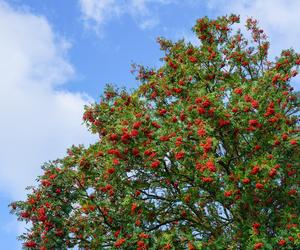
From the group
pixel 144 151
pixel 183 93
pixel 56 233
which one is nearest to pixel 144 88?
pixel 183 93

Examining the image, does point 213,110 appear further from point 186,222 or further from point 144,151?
point 186,222

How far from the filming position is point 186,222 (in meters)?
18.9

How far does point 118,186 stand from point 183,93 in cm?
465

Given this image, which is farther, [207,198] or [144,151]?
[207,198]

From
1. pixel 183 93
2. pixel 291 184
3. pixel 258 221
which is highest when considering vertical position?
pixel 183 93

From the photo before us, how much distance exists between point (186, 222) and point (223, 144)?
3342 millimetres

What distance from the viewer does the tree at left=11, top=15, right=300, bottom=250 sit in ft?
53.4

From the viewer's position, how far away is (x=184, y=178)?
1830cm

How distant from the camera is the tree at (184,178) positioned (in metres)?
16.3

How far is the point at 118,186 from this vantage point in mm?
18172

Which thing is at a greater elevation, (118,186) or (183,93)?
(183,93)

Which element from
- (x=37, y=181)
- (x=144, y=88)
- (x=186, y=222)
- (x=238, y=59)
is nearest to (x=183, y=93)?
(x=144, y=88)

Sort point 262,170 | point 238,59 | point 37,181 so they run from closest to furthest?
1. point 262,170
2. point 37,181
3. point 238,59

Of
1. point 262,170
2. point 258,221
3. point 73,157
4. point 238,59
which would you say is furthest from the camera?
point 238,59
